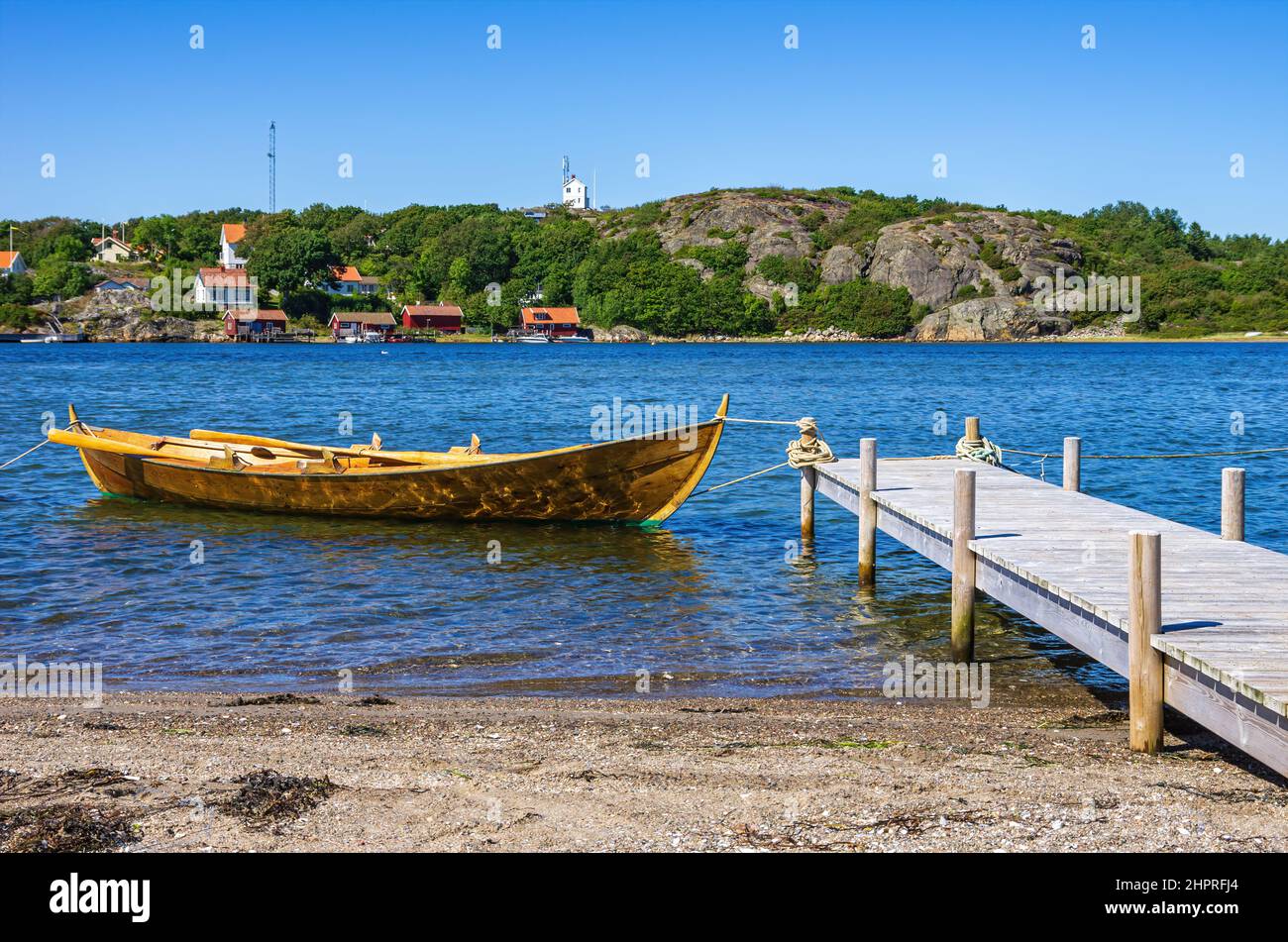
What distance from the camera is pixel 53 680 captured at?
39.2ft

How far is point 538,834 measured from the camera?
7324 millimetres

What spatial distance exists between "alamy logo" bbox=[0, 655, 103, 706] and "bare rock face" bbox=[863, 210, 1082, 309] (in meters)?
179

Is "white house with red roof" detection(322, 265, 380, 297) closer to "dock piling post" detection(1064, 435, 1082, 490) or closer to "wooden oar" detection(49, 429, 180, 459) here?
"wooden oar" detection(49, 429, 180, 459)

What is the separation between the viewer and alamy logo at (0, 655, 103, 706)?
1130 cm

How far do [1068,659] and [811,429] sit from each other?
6939 millimetres

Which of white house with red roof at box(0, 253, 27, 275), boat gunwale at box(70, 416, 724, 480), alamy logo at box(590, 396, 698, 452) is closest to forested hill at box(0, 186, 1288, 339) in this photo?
white house with red roof at box(0, 253, 27, 275)

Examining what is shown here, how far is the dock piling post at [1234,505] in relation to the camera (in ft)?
40.6

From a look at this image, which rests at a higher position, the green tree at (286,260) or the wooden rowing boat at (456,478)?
the green tree at (286,260)

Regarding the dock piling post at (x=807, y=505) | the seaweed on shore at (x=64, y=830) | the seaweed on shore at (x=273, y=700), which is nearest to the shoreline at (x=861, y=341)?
the dock piling post at (x=807, y=505)

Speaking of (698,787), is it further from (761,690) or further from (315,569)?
(315,569)

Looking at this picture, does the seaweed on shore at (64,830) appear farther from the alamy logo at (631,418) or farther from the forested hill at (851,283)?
the forested hill at (851,283)

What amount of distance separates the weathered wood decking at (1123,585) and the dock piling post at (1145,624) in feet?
0.28

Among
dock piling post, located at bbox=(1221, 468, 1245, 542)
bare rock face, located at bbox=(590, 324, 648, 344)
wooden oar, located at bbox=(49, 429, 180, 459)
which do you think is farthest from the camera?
bare rock face, located at bbox=(590, 324, 648, 344)
